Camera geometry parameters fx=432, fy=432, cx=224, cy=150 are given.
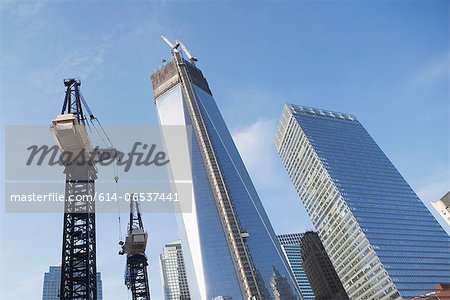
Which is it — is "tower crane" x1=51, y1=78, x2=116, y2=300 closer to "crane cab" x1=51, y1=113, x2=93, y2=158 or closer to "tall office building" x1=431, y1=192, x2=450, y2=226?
"crane cab" x1=51, y1=113, x2=93, y2=158

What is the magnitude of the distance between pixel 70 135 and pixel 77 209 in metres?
8.98

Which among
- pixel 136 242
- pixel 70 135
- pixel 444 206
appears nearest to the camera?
pixel 70 135

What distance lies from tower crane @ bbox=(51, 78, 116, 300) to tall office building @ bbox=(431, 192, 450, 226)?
82.5 m

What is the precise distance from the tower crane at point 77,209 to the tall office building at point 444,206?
271 feet

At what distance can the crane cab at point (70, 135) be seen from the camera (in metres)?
48.3

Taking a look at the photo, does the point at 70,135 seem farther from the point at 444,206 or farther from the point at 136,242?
the point at 444,206

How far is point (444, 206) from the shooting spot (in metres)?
102

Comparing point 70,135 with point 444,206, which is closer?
point 70,135

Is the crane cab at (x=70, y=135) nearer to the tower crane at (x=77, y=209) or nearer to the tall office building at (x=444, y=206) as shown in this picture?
the tower crane at (x=77, y=209)

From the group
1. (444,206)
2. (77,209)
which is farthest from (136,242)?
(444,206)

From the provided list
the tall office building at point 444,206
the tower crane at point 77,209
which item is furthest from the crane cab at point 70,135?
the tall office building at point 444,206

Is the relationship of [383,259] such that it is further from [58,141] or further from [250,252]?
[58,141]

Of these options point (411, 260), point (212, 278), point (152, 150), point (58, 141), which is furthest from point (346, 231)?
point (58, 141)

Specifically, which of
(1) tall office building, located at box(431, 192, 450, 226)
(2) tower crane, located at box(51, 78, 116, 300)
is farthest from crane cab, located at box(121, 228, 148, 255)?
(1) tall office building, located at box(431, 192, 450, 226)
